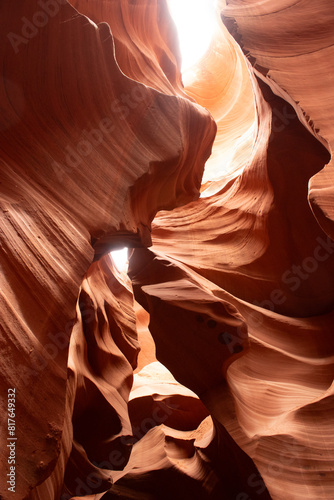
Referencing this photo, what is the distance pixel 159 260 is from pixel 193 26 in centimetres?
1061

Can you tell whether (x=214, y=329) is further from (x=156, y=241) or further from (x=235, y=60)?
(x=235, y=60)

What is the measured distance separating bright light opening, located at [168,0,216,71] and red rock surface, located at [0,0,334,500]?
713 cm

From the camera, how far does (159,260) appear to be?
5.39 meters

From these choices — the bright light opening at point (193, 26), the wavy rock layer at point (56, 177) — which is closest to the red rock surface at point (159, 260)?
the wavy rock layer at point (56, 177)

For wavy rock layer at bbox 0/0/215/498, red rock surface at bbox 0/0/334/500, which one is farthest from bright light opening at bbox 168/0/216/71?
wavy rock layer at bbox 0/0/215/498

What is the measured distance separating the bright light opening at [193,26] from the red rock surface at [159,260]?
7.13 metres

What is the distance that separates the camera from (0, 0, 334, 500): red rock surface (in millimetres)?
2463

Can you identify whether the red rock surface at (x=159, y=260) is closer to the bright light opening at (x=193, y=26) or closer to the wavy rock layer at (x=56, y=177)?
the wavy rock layer at (x=56, y=177)

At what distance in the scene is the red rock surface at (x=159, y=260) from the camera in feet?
8.08

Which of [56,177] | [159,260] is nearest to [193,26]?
[159,260]

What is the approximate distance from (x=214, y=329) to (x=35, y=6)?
328 centimetres

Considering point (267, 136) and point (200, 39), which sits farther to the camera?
point (200, 39)

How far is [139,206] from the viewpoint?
4070mm

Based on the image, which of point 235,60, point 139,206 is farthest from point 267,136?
point 235,60
